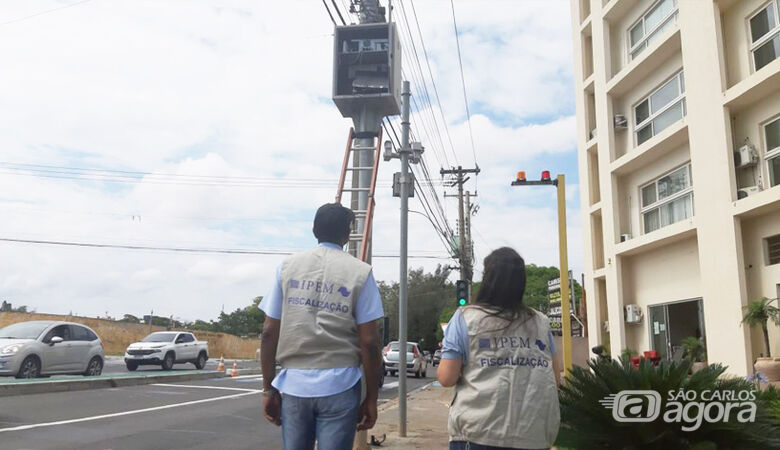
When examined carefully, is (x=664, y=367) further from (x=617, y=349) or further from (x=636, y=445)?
(x=617, y=349)

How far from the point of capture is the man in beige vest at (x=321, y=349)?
2756 mm

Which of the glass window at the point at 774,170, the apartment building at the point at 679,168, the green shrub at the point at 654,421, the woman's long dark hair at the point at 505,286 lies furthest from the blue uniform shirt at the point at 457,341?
the glass window at the point at 774,170

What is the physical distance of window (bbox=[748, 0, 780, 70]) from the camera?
1121cm

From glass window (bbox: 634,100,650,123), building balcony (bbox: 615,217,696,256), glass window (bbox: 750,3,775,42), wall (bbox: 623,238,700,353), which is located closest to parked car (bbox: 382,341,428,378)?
wall (bbox: 623,238,700,353)

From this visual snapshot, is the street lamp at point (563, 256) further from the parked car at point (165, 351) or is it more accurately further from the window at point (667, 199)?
the parked car at point (165, 351)

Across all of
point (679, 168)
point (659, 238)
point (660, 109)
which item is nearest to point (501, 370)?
point (659, 238)

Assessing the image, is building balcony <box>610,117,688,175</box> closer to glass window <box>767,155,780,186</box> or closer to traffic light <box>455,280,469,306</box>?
glass window <box>767,155,780,186</box>

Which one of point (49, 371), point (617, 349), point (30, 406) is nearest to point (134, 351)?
point (49, 371)

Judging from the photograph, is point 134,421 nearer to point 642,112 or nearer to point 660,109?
point 660,109

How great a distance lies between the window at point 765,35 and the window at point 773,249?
3261 mm

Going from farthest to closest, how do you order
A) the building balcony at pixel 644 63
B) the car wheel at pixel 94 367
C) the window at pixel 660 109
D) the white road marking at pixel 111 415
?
1. the car wheel at pixel 94 367
2. the window at pixel 660 109
3. the building balcony at pixel 644 63
4. the white road marking at pixel 111 415

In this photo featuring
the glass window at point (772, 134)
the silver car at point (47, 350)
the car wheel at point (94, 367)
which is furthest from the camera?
the car wheel at point (94, 367)

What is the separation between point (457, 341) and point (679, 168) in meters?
13.3

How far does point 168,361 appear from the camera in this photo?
19844mm
